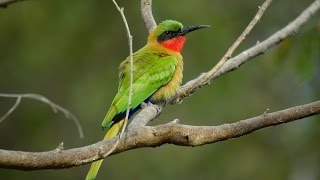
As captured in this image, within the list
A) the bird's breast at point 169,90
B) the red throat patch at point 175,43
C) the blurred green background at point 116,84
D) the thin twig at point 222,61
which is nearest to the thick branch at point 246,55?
the thin twig at point 222,61

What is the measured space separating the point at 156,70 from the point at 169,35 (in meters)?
0.30

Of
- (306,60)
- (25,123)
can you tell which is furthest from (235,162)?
(306,60)

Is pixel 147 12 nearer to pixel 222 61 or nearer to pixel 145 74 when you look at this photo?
pixel 145 74

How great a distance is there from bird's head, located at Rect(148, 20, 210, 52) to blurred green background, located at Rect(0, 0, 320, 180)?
242cm

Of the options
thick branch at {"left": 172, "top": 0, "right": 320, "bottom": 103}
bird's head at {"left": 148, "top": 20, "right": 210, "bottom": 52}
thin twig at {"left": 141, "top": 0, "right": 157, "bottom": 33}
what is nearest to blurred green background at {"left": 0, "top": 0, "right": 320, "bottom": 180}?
bird's head at {"left": 148, "top": 20, "right": 210, "bottom": 52}

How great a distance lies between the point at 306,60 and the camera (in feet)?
14.7

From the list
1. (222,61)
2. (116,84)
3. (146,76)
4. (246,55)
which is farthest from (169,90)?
(116,84)

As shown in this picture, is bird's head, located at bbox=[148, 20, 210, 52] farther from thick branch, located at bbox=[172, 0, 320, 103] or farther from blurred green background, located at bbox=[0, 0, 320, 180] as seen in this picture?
blurred green background, located at bbox=[0, 0, 320, 180]

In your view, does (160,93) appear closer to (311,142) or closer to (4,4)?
(4,4)

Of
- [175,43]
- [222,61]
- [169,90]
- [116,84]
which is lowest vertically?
[116,84]

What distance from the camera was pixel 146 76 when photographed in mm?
4148

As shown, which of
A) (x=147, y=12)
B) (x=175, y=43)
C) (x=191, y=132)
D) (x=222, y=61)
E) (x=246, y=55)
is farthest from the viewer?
(x=175, y=43)

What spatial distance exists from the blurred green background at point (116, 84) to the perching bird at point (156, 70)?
2.45m

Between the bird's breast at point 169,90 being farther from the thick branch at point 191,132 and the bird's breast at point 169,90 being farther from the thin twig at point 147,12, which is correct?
the thick branch at point 191,132
